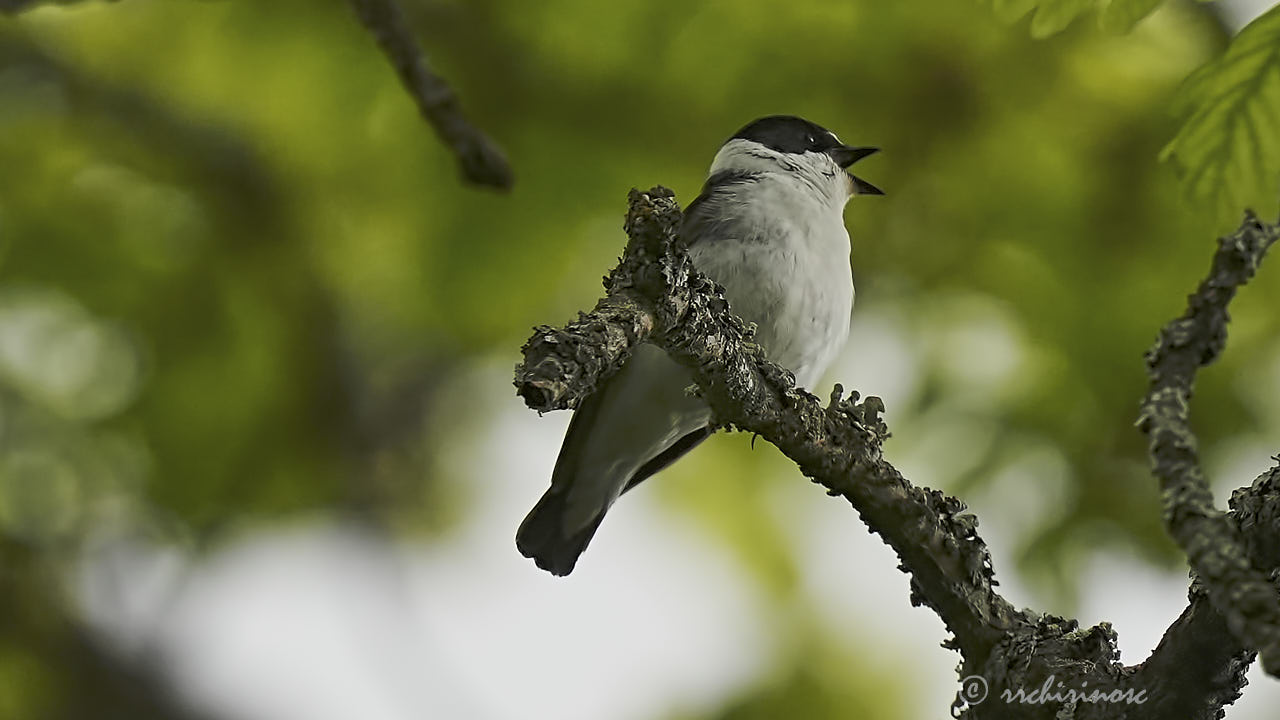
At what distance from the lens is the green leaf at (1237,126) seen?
3.78ft

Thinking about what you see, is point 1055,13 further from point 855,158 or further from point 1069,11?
point 855,158

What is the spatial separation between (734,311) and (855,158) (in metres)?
1.04

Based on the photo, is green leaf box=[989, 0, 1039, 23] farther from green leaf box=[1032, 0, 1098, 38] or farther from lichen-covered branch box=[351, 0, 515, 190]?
lichen-covered branch box=[351, 0, 515, 190]

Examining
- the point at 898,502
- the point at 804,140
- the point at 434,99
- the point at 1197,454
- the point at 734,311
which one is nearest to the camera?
the point at 434,99

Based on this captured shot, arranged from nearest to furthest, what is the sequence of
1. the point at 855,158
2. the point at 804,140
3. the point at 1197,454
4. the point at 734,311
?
the point at 1197,454 < the point at 734,311 < the point at 855,158 < the point at 804,140

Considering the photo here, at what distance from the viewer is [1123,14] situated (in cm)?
118

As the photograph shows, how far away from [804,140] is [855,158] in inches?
8.3

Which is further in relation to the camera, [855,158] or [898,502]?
[855,158]

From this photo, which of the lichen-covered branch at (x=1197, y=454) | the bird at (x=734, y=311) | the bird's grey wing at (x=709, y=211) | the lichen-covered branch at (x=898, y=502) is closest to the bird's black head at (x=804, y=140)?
the bird at (x=734, y=311)

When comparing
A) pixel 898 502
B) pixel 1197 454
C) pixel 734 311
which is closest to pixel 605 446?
pixel 734 311

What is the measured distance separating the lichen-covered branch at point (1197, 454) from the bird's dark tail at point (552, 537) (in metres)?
2.68

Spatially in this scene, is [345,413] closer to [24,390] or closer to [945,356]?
[24,390]

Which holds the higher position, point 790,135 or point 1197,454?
point 790,135

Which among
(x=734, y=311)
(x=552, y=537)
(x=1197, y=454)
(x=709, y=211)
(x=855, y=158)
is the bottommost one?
(x=1197, y=454)
